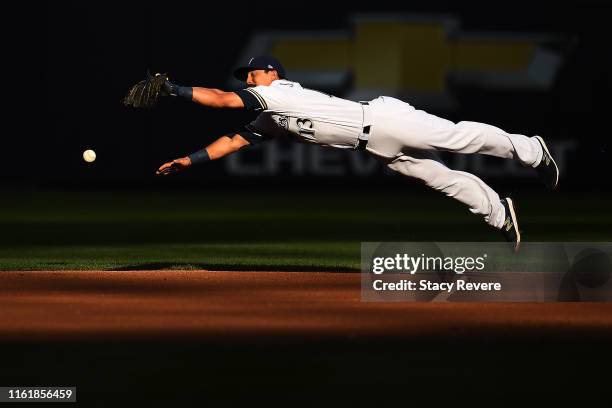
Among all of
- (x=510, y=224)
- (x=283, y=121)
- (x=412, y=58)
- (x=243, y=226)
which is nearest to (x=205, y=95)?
(x=283, y=121)

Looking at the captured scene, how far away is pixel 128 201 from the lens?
78.8 ft

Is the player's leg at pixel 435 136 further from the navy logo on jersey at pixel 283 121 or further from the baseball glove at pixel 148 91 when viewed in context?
the baseball glove at pixel 148 91

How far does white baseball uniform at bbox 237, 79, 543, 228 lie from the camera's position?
31.8 ft

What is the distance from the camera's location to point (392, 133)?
387 inches

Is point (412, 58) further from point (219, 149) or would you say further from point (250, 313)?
point (250, 313)

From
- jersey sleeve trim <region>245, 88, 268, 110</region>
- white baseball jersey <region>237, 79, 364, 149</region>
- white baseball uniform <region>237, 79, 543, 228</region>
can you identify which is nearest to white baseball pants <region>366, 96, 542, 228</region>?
white baseball uniform <region>237, 79, 543, 228</region>

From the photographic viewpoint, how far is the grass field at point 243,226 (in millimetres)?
13750

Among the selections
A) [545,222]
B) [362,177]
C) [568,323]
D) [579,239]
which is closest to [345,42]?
[362,177]

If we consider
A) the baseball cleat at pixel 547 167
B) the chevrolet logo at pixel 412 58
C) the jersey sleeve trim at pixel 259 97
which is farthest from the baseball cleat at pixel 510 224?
the chevrolet logo at pixel 412 58

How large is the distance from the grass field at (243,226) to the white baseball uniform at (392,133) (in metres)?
2.46

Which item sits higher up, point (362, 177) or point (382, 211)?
point (362, 177)

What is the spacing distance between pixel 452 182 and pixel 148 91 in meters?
2.73

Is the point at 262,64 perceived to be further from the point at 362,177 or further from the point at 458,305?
the point at 362,177

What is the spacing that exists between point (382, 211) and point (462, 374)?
15289 millimetres
